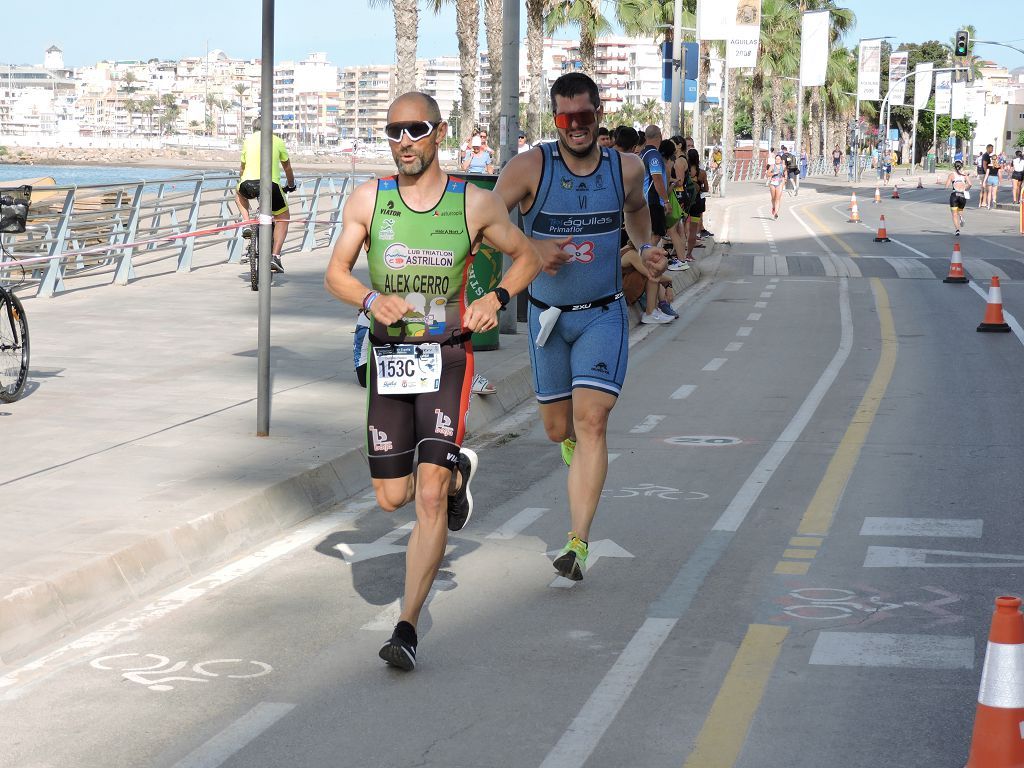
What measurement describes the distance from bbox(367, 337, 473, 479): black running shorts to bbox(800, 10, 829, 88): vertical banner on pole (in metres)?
66.7

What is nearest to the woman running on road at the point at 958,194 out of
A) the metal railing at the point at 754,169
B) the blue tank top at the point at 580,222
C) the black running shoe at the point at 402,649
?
the blue tank top at the point at 580,222

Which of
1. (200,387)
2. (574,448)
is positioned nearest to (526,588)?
(574,448)

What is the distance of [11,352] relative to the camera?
35.0ft

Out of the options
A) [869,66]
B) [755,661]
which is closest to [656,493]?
[755,661]

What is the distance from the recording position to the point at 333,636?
6.02 metres

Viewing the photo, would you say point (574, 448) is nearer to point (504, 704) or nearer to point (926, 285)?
point (504, 704)

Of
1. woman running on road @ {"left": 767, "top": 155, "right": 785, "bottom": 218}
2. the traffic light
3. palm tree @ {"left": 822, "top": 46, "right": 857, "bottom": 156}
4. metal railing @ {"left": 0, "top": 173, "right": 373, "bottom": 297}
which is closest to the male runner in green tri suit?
metal railing @ {"left": 0, "top": 173, "right": 373, "bottom": 297}

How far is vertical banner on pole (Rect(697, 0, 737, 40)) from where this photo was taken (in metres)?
41.7

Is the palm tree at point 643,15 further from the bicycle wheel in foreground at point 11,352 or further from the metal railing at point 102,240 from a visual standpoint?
the bicycle wheel in foreground at point 11,352

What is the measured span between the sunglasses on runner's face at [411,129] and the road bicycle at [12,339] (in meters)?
5.72

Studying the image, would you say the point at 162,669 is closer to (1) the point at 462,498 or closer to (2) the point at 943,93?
(1) the point at 462,498

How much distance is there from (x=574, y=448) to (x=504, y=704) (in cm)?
224

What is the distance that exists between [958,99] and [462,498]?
318ft

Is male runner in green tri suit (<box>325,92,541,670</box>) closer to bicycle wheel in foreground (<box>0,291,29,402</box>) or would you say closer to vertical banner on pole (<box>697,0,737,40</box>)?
bicycle wheel in foreground (<box>0,291,29,402</box>)
